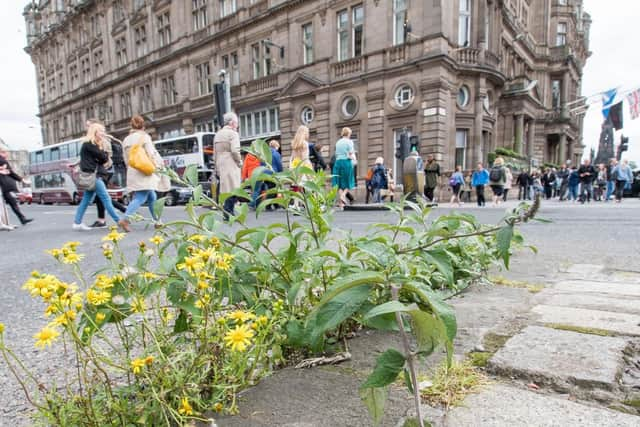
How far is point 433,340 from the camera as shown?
73 centimetres

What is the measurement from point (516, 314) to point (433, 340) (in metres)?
1.17

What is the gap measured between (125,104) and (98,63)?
7169 millimetres

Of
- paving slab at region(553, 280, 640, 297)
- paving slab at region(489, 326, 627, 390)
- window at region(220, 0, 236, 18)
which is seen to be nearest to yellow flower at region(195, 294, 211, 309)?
paving slab at region(489, 326, 627, 390)

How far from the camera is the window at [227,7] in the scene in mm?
26267

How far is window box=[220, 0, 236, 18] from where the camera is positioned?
26.3 metres

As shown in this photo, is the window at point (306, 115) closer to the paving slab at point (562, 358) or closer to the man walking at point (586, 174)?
the man walking at point (586, 174)

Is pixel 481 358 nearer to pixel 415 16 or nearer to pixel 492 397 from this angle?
pixel 492 397

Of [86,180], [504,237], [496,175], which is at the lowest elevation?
[504,237]

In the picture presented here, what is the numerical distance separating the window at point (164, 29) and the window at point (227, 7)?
6582 millimetres

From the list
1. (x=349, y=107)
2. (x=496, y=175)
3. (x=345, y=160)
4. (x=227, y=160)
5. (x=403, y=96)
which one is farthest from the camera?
(x=349, y=107)

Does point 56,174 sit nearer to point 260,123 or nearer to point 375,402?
point 260,123

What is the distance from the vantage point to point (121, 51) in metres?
36.1

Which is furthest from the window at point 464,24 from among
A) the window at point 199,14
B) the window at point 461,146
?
the window at point 199,14

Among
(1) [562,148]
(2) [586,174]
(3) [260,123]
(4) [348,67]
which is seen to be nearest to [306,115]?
(4) [348,67]
